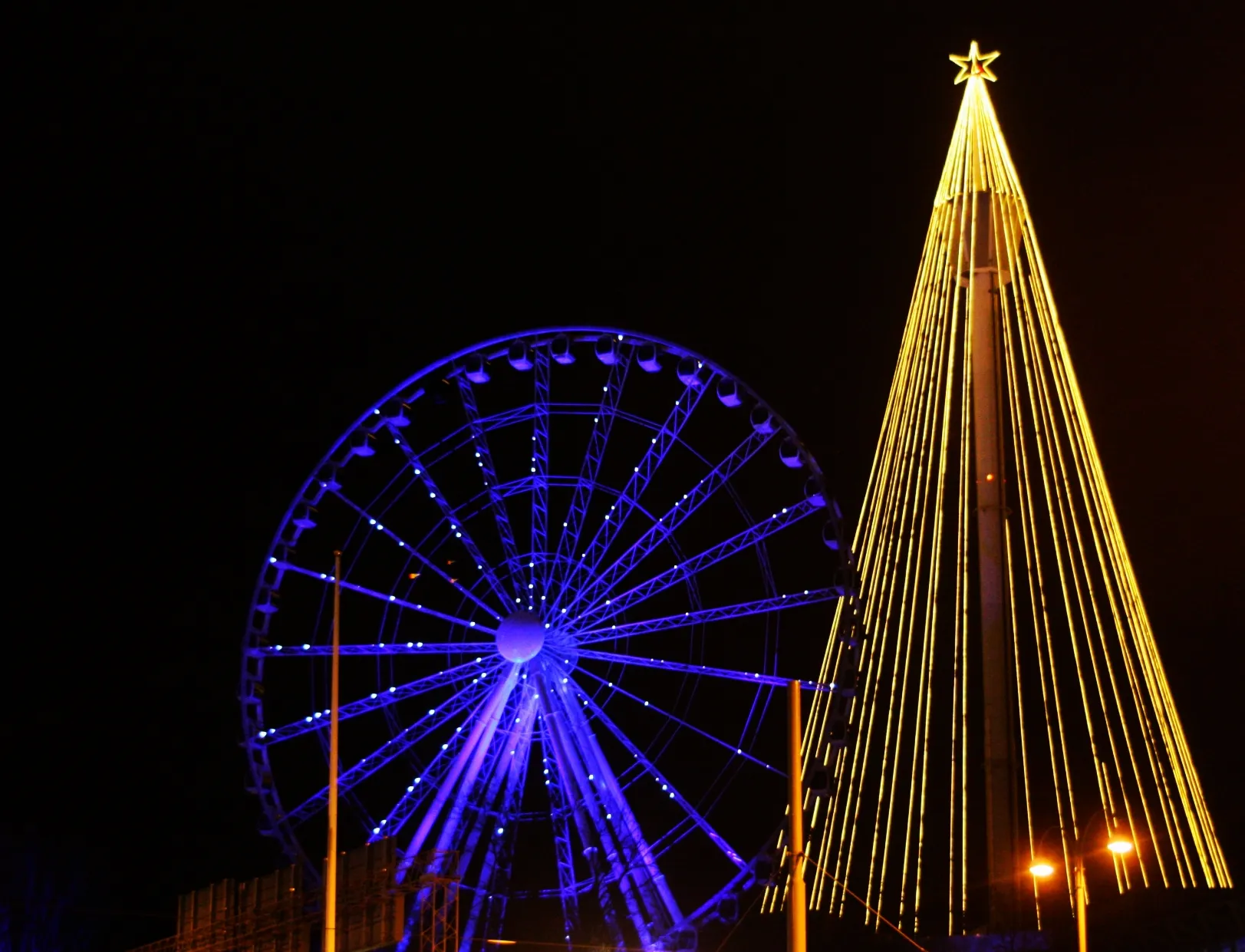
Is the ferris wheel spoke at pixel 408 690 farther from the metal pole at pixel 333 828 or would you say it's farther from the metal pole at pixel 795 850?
the metal pole at pixel 795 850

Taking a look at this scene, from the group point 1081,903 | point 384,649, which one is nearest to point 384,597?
point 384,649

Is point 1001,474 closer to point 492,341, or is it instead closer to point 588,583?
point 588,583

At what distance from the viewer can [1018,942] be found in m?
34.8

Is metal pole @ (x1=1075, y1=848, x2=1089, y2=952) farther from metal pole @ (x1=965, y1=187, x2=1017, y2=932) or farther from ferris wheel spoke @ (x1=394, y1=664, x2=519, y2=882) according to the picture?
ferris wheel spoke @ (x1=394, y1=664, x2=519, y2=882)

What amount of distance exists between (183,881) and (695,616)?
105 ft

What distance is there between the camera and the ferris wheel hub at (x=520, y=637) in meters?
37.3

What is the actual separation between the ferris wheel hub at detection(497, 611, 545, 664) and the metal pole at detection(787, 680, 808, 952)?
41.4 feet

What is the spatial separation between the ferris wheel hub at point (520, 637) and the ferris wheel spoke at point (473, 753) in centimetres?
48

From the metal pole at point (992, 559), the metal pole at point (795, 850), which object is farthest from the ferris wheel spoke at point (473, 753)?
the metal pole at point (795, 850)

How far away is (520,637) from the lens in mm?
37469

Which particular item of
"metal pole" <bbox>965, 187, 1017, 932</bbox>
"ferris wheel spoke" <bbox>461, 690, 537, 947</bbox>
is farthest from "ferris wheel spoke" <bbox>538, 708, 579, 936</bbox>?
"metal pole" <bbox>965, 187, 1017, 932</bbox>

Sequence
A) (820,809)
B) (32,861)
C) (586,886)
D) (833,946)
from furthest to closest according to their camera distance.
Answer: (32,861) < (833,946) < (820,809) < (586,886)

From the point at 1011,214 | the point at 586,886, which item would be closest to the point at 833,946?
the point at 586,886

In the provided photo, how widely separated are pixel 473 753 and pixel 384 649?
120 inches
